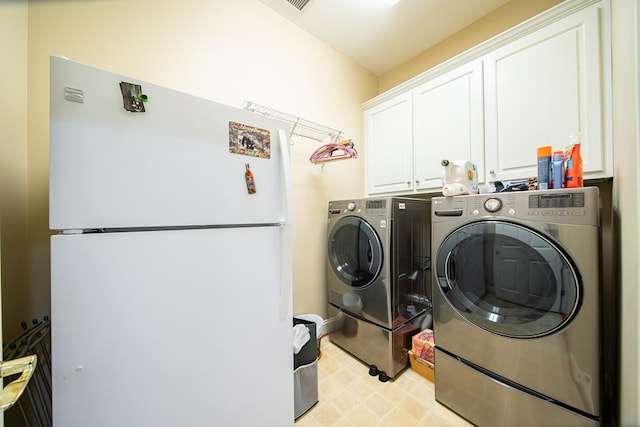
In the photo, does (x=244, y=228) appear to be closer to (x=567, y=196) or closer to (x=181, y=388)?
(x=181, y=388)

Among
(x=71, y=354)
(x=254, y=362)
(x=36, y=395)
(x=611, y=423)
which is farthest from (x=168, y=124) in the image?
(x=611, y=423)

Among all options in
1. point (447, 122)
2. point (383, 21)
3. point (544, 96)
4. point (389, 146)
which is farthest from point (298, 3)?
point (544, 96)

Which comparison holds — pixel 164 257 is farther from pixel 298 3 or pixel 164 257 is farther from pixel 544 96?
pixel 544 96

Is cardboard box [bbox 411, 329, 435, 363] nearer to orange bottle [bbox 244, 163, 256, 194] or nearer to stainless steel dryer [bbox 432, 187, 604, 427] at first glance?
stainless steel dryer [bbox 432, 187, 604, 427]

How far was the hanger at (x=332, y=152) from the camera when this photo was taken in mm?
1618

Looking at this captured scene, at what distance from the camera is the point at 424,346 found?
142 cm

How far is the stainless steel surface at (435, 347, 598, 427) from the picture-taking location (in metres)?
0.88

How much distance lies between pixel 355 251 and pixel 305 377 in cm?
86

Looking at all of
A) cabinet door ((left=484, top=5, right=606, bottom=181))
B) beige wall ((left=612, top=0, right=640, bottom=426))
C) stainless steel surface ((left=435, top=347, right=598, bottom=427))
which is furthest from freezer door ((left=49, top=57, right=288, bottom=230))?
cabinet door ((left=484, top=5, right=606, bottom=181))

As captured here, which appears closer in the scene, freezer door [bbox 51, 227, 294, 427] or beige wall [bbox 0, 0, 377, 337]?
freezer door [bbox 51, 227, 294, 427]

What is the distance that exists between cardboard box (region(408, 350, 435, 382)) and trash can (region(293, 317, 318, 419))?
71cm

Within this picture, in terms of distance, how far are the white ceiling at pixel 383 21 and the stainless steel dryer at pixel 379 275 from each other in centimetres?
144

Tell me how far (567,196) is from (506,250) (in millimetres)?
308

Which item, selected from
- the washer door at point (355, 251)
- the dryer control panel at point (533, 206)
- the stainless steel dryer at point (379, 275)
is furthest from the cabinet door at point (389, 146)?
the dryer control panel at point (533, 206)
